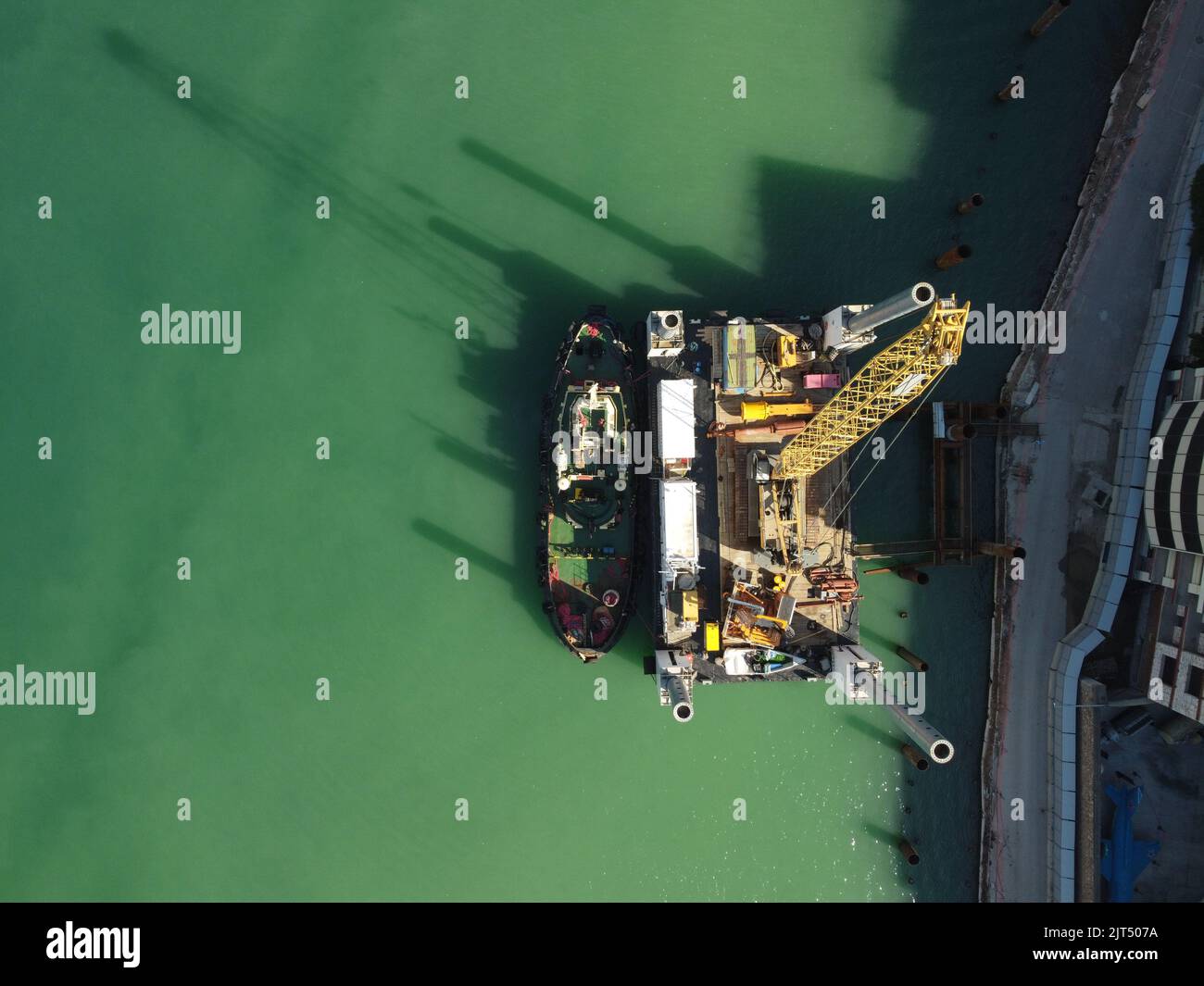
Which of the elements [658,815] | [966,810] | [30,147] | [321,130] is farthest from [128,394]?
[966,810]

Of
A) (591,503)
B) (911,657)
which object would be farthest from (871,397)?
(911,657)

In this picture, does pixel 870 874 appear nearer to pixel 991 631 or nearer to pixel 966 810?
pixel 966 810

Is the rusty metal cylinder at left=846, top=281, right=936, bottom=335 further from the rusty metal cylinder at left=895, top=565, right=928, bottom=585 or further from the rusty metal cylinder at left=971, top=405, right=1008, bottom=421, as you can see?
the rusty metal cylinder at left=895, top=565, right=928, bottom=585

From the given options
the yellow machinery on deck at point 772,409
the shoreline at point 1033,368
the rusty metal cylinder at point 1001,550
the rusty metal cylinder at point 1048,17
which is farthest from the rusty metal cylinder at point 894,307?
the rusty metal cylinder at point 1048,17

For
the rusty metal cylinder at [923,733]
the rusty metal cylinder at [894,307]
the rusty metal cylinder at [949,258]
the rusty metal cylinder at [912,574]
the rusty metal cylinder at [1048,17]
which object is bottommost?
the rusty metal cylinder at [923,733]

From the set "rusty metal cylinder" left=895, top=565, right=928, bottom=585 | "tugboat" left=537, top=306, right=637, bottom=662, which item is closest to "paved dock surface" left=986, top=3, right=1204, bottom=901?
"rusty metal cylinder" left=895, top=565, right=928, bottom=585

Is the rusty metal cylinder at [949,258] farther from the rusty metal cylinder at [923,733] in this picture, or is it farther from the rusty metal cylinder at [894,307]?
the rusty metal cylinder at [923,733]

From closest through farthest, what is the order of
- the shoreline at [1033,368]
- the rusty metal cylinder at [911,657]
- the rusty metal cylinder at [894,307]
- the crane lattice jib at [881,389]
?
the rusty metal cylinder at [894,307]
the crane lattice jib at [881,389]
the rusty metal cylinder at [911,657]
the shoreline at [1033,368]
